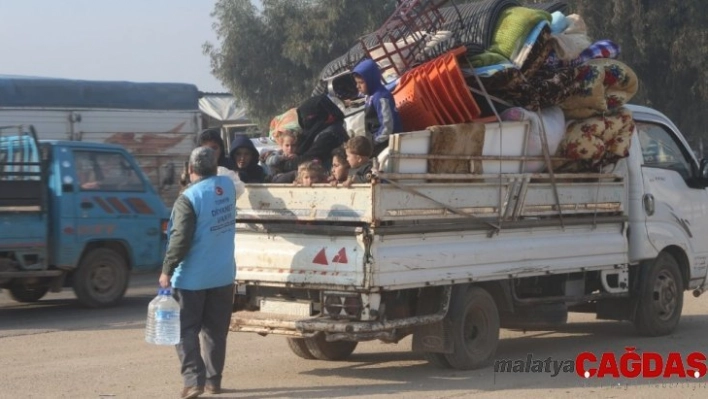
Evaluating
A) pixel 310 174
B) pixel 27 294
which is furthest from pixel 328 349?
pixel 27 294

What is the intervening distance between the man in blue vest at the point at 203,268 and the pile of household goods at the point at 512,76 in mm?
1986

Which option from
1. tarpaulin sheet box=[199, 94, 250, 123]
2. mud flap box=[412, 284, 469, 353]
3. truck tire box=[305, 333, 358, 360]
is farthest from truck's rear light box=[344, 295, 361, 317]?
tarpaulin sheet box=[199, 94, 250, 123]

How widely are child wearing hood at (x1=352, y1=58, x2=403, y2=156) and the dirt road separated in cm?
181

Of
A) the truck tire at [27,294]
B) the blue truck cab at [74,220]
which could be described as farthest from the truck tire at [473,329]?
the truck tire at [27,294]

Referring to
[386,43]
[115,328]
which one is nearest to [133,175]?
[115,328]

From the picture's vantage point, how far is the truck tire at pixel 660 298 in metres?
10.2

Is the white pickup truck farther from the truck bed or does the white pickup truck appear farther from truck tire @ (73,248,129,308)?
truck tire @ (73,248,129,308)

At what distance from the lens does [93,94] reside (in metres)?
19.5

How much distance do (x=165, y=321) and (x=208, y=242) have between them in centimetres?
61

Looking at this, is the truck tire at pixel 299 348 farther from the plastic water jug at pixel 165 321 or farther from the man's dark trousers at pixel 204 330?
the plastic water jug at pixel 165 321

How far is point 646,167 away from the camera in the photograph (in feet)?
33.7

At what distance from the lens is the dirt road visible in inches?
312

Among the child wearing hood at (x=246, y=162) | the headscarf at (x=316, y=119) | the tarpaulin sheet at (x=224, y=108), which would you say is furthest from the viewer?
the tarpaulin sheet at (x=224, y=108)

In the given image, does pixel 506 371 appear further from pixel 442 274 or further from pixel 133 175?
pixel 133 175
